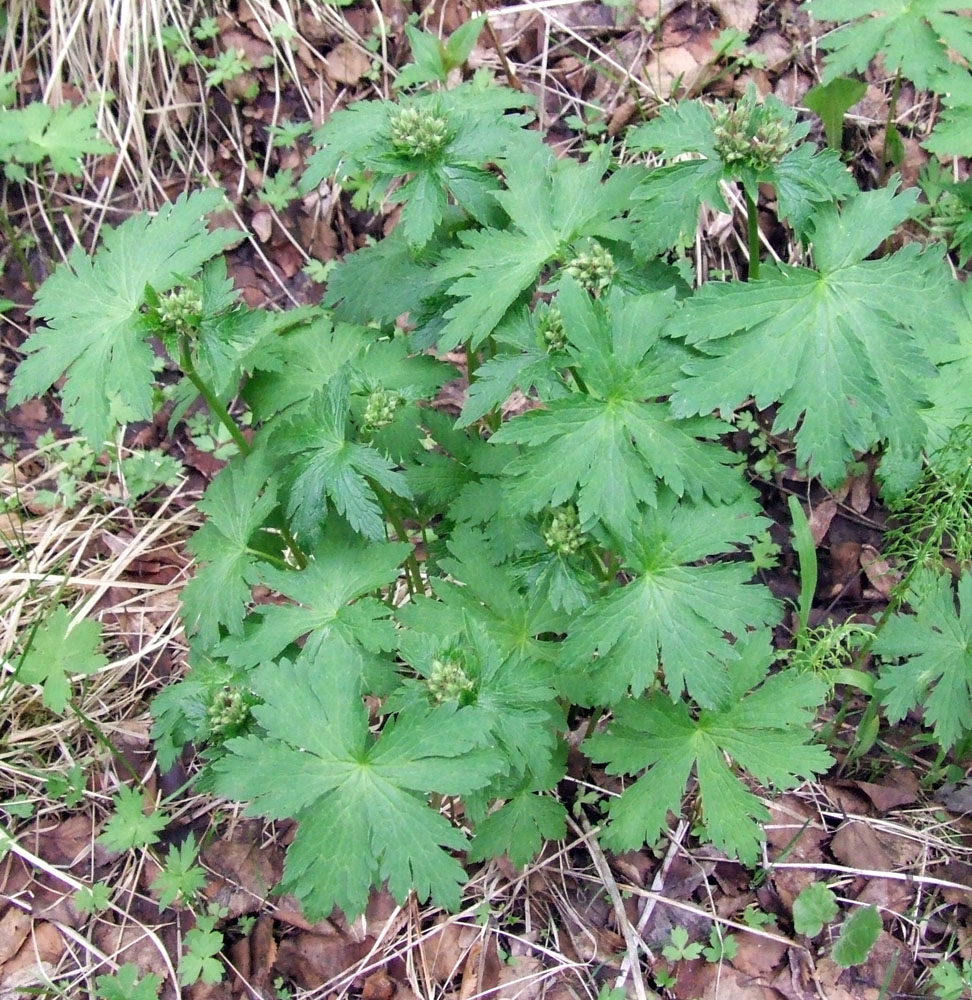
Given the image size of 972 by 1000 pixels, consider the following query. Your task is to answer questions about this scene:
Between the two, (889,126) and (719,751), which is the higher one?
(889,126)

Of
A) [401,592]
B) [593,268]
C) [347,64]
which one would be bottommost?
[401,592]

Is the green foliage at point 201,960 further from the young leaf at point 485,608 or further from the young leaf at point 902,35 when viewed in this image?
the young leaf at point 902,35

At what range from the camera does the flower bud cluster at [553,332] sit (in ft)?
6.90

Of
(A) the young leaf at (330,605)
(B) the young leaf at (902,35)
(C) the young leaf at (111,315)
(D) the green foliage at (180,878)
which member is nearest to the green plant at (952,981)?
(A) the young leaf at (330,605)

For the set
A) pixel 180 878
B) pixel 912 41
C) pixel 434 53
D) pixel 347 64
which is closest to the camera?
pixel 434 53

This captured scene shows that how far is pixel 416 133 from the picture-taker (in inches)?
85.8

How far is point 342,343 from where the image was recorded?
8.27ft

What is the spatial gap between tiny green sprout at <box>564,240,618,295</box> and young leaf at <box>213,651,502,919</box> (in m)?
1.03

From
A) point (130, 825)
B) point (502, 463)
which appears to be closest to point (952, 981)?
point (502, 463)

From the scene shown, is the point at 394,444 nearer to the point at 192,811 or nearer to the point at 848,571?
the point at 192,811

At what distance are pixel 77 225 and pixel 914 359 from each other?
134 inches

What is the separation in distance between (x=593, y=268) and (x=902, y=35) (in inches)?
62.0

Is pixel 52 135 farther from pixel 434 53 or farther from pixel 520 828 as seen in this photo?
pixel 520 828

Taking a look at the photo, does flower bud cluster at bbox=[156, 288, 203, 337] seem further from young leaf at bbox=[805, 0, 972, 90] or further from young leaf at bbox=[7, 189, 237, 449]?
young leaf at bbox=[805, 0, 972, 90]
